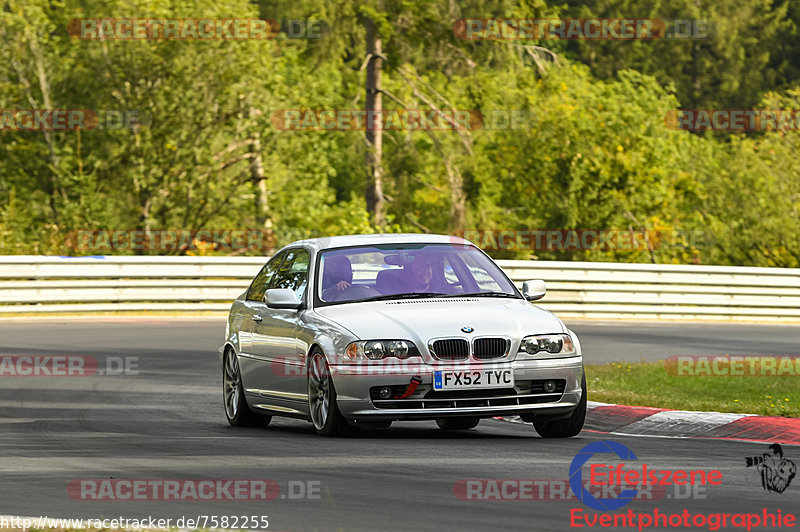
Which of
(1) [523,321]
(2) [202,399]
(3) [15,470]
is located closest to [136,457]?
(3) [15,470]

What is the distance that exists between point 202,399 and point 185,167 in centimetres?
2142

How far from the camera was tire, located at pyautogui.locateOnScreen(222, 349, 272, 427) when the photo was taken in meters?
11.8

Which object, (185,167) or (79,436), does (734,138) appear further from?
(79,436)

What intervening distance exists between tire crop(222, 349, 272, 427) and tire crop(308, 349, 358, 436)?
1268mm

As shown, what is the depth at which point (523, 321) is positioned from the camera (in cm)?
1020

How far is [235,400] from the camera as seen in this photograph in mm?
11969

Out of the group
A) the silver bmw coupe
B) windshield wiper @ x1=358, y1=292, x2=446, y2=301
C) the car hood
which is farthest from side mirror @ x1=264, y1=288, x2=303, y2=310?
windshield wiper @ x1=358, y1=292, x2=446, y2=301

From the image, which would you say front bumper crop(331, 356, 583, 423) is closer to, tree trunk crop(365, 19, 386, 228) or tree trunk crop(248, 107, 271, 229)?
tree trunk crop(248, 107, 271, 229)

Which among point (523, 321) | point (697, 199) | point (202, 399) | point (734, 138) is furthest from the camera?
point (734, 138)

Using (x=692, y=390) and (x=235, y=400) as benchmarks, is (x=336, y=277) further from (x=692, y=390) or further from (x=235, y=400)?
(x=692, y=390)

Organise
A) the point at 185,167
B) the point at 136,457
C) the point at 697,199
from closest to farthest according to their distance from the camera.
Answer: the point at 136,457
the point at 185,167
the point at 697,199

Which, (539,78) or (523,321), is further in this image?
(539,78)

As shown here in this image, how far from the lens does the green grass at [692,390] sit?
476 inches

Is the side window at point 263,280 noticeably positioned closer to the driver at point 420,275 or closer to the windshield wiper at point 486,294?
the driver at point 420,275
